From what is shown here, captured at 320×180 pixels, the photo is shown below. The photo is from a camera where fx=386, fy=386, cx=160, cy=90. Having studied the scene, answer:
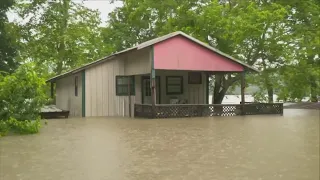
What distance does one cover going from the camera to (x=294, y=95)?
33.0 m

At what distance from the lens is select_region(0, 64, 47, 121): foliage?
13.5 m

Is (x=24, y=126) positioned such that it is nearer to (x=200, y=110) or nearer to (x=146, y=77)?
(x=200, y=110)

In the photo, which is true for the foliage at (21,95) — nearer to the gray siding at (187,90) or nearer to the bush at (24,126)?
the bush at (24,126)

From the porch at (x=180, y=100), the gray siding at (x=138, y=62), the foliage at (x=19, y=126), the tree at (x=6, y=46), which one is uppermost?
the tree at (x=6, y=46)

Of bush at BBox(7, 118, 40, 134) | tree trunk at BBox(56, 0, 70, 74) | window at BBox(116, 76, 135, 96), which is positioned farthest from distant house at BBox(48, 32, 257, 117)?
tree trunk at BBox(56, 0, 70, 74)

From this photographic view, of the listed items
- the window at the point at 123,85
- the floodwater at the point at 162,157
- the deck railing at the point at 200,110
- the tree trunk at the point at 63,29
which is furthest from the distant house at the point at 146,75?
the tree trunk at the point at 63,29

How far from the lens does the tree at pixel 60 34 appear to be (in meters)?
33.4

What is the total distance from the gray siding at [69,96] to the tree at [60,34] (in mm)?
6006

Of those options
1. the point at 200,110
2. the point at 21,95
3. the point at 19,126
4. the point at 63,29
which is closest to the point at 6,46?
the point at 63,29

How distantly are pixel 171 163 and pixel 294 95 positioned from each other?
91.6 feet

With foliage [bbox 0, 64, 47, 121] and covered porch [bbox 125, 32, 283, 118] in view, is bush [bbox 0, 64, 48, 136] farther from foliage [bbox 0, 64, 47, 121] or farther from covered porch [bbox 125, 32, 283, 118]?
covered porch [bbox 125, 32, 283, 118]

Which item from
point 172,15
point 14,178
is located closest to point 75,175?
point 14,178

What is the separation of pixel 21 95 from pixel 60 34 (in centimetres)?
2136

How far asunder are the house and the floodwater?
29.3 feet
